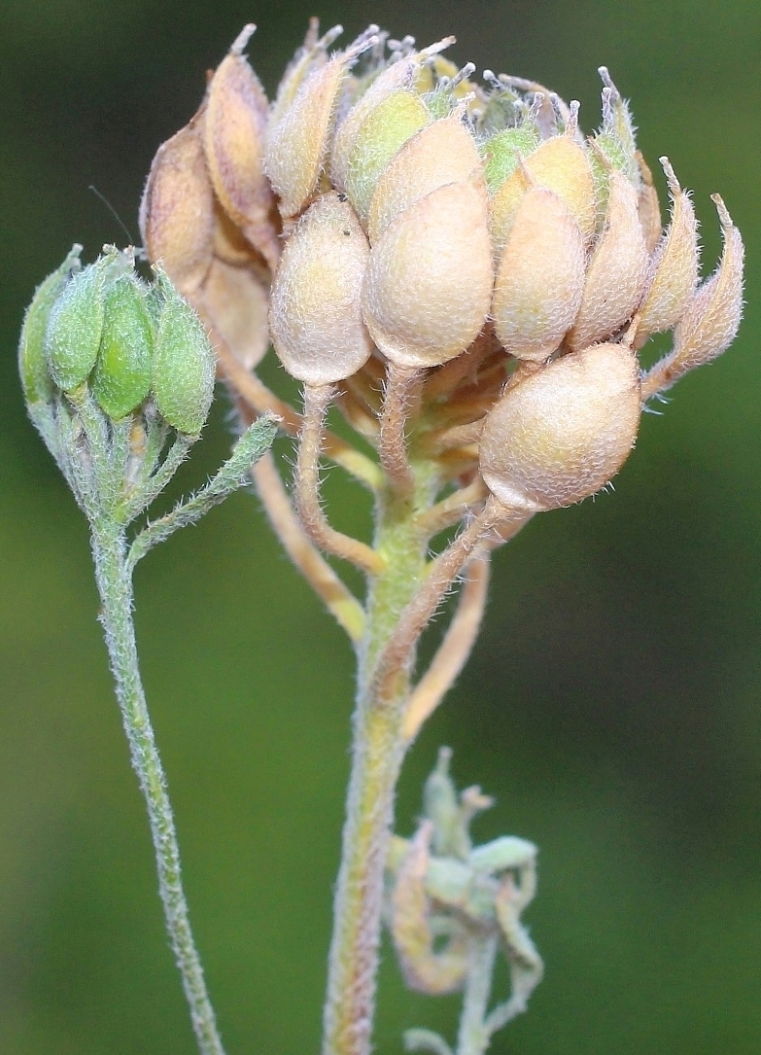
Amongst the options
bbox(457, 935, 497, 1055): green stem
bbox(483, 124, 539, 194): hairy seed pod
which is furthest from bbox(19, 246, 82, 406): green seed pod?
bbox(457, 935, 497, 1055): green stem

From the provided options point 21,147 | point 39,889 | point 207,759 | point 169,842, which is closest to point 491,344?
point 169,842

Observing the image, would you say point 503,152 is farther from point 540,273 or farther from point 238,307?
point 238,307

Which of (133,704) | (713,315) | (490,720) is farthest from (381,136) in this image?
(490,720)

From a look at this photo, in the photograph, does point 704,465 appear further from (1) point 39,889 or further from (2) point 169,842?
(2) point 169,842

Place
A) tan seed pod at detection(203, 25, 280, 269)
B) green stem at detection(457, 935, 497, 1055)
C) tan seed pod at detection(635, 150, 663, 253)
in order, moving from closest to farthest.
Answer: tan seed pod at detection(635, 150, 663, 253), tan seed pod at detection(203, 25, 280, 269), green stem at detection(457, 935, 497, 1055)

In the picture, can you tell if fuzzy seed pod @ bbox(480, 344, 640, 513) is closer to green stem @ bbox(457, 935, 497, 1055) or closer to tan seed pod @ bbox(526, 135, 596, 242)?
tan seed pod @ bbox(526, 135, 596, 242)

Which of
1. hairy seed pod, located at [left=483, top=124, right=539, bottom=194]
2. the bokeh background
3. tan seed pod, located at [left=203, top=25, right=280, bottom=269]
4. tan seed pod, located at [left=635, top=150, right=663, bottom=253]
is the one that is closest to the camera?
hairy seed pod, located at [left=483, top=124, right=539, bottom=194]
